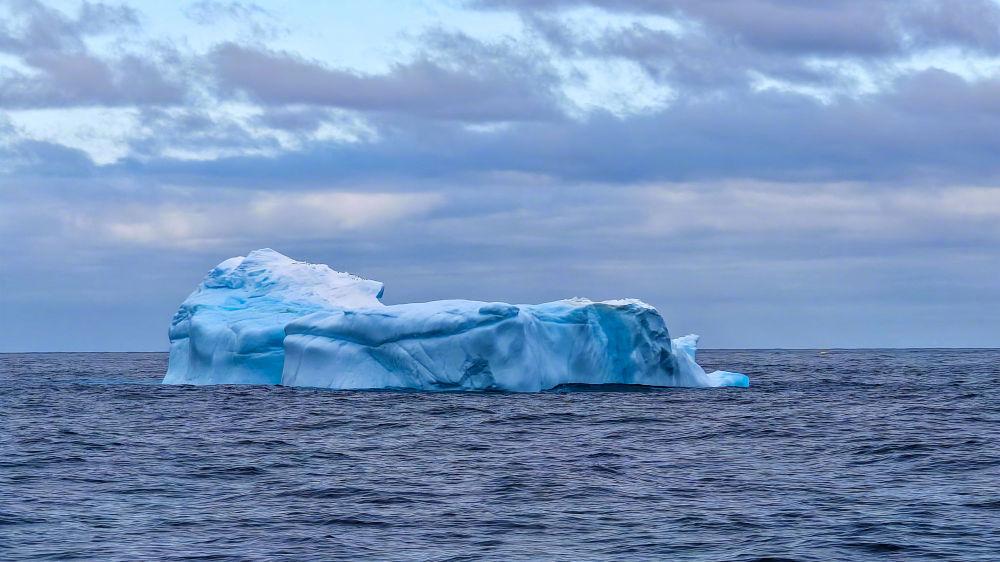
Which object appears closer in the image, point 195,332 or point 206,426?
point 206,426

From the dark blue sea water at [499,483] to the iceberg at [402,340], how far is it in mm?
2987

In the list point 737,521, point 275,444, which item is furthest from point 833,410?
point 737,521

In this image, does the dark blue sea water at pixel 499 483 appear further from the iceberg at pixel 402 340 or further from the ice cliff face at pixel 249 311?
the ice cliff face at pixel 249 311

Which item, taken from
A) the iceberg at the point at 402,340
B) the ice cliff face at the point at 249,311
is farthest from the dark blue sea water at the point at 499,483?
the ice cliff face at the point at 249,311

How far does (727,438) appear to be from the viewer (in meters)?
20.5

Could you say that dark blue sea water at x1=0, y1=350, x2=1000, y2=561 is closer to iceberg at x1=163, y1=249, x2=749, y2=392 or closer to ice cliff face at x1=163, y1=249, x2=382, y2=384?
iceberg at x1=163, y1=249, x2=749, y2=392

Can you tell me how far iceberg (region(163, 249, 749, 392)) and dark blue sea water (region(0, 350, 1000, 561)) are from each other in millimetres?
2987

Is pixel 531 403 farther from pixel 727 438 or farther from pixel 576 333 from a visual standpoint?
pixel 727 438

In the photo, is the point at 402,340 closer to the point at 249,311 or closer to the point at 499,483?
Answer: the point at 249,311

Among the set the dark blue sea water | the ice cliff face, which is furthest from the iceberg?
the dark blue sea water

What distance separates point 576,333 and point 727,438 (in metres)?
11.8

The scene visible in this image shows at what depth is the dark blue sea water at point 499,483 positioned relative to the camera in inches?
437

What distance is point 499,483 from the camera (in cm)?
1494

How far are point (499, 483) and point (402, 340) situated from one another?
1551cm
